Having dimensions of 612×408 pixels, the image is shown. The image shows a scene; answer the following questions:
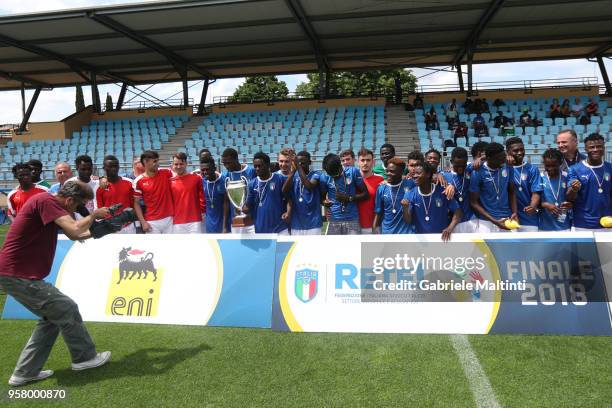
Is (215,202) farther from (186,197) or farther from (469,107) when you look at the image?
(469,107)

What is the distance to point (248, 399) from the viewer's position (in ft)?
11.1

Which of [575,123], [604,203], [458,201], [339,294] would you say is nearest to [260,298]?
[339,294]

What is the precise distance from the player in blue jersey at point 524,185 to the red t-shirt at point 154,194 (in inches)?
195

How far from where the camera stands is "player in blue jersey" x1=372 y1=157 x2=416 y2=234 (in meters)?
5.45

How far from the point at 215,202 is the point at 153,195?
0.92 meters

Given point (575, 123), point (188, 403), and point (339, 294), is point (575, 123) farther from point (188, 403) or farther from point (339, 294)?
point (188, 403)

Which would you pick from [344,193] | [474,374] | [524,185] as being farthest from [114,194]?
[524,185]

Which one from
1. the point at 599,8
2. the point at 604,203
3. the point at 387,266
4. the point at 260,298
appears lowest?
the point at 260,298

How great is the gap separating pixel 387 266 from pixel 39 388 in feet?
11.6

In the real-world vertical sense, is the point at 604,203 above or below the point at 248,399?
Answer: above

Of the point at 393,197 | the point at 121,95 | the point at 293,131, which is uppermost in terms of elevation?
the point at 121,95

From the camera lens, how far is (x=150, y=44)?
21.6m

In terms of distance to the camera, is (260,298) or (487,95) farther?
(487,95)

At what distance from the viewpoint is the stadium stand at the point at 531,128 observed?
17500 millimetres
